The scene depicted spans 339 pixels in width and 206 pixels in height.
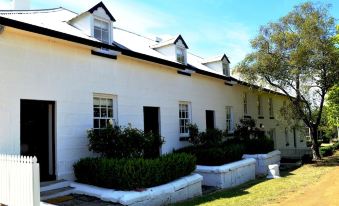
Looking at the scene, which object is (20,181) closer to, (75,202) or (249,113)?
(75,202)

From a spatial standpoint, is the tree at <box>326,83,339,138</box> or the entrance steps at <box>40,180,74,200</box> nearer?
the entrance steps at <box>40,180,74,200</box>

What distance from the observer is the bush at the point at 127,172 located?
9.73m

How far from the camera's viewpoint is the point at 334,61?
18734 mm

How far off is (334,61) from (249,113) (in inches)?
275

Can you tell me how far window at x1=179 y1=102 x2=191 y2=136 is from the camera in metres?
17.2

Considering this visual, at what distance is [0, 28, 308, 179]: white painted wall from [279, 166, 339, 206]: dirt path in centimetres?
630

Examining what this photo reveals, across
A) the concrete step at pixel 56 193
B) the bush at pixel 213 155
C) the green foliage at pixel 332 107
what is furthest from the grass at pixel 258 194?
the green foliage at pixel 332 107

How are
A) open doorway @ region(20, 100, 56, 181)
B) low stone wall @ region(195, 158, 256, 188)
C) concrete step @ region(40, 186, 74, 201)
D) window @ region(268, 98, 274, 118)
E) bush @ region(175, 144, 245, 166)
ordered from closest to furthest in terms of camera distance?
concrete step @ region(40, 186, 74, 201)
open doorway @ region(20, 100, 56, 181)
low stone wall @ region(195, 158, 256, 188)
bush @ region(175, 144, 245, 166)
window @ region(268, 98, 274, 118)

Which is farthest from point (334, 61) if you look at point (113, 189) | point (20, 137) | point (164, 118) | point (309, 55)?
point (20, 137)

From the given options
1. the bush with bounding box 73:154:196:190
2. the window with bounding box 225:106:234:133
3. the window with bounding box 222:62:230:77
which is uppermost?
the window with bounding box 222:62:230:77

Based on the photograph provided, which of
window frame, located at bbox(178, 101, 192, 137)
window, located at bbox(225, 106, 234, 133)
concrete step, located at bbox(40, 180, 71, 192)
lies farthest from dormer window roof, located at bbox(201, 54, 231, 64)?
concrete step, located at bbox(40, 180, 71, 192)

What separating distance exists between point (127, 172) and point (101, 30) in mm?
5768

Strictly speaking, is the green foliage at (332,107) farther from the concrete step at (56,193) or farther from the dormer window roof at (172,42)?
the concrete step at (56,193)

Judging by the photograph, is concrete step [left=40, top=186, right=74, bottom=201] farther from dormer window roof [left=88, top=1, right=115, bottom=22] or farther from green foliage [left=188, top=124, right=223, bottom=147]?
green foliage [left=188, top=124, right=223, bottom=147]
